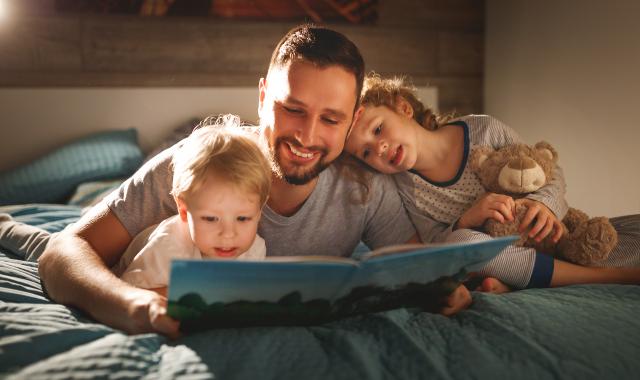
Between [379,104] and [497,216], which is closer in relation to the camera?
[497,216]

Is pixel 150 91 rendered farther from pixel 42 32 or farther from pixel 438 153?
pixel 438 153

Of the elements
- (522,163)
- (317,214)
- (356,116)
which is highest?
(356,116)

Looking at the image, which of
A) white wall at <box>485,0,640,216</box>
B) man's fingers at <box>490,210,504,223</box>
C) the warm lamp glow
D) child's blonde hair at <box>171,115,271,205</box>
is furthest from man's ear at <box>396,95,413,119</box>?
the warm lamp glow

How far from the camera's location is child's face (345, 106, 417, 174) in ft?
5.01

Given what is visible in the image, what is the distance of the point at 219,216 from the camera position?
1171mm

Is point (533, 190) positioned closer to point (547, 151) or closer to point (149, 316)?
point (547, 151)

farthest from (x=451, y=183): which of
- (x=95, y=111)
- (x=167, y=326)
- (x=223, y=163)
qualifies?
(x=95, y=111)

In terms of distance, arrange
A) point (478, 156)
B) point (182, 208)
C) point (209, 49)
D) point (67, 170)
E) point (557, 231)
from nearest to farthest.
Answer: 1. point (182, 208)
2. point (557, 231)
3. point (478, 156)
4. point (67, 170)
5. point (209, 49)

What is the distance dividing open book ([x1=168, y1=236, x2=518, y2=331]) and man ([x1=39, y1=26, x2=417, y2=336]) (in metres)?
0.28

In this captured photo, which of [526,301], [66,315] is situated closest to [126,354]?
[66,315]

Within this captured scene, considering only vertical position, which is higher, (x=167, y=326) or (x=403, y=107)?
(x=403, y=107)

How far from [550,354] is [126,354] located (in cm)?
64

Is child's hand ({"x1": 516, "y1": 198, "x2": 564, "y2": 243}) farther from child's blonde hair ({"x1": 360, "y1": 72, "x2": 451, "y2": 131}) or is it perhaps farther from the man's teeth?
the man's teeth

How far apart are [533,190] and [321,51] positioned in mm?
656
